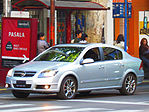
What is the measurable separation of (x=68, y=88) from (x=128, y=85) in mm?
2690

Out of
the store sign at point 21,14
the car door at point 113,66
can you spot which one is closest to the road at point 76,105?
the car door at point 113,66

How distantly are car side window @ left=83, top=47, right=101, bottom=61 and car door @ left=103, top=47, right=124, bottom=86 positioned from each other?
0.81 ft

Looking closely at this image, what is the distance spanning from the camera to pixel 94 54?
56.3 ft

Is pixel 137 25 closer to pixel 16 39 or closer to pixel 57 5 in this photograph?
pixel 57 5

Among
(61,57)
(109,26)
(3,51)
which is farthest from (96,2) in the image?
(61,57)

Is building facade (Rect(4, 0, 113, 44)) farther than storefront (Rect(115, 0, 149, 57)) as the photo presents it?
No

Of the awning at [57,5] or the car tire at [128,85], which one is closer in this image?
the car tire at [128,85]

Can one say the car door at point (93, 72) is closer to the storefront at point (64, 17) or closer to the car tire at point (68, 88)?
the car tire at point (68, 88)

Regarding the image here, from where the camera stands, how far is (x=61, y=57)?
16.6 m

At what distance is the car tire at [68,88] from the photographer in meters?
15.7

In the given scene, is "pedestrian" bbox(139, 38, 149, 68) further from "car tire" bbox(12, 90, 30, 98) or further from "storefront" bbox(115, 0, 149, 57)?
"car tire" bbox(12, 90, 30, 98)

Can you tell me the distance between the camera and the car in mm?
15547

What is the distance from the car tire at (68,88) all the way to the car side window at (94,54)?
1.06 meters

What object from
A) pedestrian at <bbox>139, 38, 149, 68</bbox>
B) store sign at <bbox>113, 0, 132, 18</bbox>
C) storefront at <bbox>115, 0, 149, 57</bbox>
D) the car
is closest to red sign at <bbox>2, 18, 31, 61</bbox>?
the car
